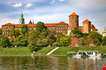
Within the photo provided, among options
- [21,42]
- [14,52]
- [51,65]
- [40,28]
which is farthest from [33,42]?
[51,65]

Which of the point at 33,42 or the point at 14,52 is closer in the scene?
the point at 14,52

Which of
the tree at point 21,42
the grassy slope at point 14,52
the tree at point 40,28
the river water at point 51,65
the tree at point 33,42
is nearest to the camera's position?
the river water at point 51,65

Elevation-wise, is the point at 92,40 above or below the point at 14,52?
above

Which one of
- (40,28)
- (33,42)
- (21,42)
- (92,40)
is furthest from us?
(40,28)

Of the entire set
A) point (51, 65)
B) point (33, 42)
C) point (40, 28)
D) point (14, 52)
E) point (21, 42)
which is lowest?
point (14, 52)

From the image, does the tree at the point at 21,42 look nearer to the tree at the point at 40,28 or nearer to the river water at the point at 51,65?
the tree at the point at 40,28

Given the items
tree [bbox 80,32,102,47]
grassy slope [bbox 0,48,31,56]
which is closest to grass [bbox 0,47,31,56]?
grassy slope [bbox 0,48,31,56]

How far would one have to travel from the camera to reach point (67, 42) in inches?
5822

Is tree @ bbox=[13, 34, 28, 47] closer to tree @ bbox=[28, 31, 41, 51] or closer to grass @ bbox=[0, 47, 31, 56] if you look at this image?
tree @ bbox=[28, 31, 41, 51]

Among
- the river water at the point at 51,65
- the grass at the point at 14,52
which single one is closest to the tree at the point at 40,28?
the grass at the point at 14,52

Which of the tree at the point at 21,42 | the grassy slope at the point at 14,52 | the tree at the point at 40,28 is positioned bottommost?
the grassy slope at the point at 14,52

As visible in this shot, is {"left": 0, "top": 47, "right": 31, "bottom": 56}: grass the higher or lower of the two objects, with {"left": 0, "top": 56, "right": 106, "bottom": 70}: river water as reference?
lower

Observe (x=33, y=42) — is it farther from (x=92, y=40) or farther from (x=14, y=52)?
(x=92, y=40)

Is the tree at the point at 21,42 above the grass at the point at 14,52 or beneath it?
above
